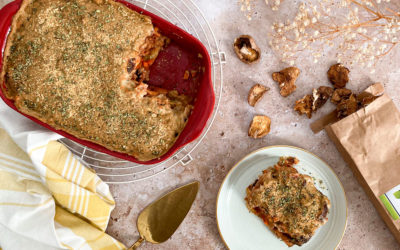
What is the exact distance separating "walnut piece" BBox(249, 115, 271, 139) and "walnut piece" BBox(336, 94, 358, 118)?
0.54 metres

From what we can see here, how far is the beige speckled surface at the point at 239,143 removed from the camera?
99.3 inches

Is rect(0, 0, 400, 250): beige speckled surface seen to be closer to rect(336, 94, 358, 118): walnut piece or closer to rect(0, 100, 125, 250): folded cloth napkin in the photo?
rect(336, 94, 358, 118): walnut piece

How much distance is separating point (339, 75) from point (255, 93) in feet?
2.12

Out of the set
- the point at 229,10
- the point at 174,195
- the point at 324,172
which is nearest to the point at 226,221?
the point at 174,195

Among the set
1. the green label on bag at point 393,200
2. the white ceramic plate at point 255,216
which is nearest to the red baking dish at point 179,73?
the white ceramic plate at point 255,216

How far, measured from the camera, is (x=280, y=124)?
2.55 m

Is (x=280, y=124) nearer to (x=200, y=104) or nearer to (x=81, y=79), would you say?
(x=200, y=104)

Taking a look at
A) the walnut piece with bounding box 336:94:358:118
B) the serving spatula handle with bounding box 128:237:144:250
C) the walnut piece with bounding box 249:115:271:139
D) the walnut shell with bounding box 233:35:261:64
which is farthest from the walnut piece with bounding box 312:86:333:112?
the serving spatula handle with bounding box 128:237:144:250

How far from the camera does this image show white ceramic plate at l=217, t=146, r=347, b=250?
2428 millimetres

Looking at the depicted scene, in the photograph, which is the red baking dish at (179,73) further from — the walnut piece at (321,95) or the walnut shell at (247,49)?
the walnut piece at (321,95)

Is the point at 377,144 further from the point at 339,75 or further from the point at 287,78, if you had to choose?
the point at 287,78

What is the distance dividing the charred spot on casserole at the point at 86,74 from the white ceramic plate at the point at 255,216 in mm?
640

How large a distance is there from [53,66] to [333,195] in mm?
2177

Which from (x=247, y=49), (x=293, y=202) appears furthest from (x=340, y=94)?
(x=293, y=202)
